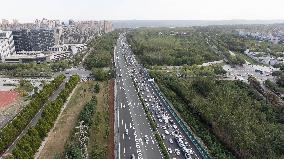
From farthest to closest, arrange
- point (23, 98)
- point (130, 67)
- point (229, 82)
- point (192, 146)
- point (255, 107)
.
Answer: point (130, 67) < point (229, 82) < point (23, 98) < point (255, 107) < point (192, 146)

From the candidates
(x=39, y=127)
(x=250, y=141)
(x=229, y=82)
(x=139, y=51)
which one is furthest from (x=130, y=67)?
(x=250, y=141)

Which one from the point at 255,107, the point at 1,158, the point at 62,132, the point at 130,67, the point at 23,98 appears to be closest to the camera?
the point at 1,158

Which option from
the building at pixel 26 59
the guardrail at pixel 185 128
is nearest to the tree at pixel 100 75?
the guardrail at pixel 185 128

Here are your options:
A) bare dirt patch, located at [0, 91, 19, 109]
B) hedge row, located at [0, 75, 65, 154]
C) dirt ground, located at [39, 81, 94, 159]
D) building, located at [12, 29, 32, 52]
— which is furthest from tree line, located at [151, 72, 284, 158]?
building, located at [12, 29, 32, 52]

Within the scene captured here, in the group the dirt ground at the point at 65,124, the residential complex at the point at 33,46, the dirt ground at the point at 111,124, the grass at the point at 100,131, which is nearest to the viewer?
the grass at the point at 100,131

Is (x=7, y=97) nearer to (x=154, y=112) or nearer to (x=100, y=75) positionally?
(x=100, y=75)

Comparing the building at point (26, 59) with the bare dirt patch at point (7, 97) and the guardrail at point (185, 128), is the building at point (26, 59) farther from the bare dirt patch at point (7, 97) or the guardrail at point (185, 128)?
the guardrail at point (185, 128)

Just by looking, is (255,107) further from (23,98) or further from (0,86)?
(0,86)
